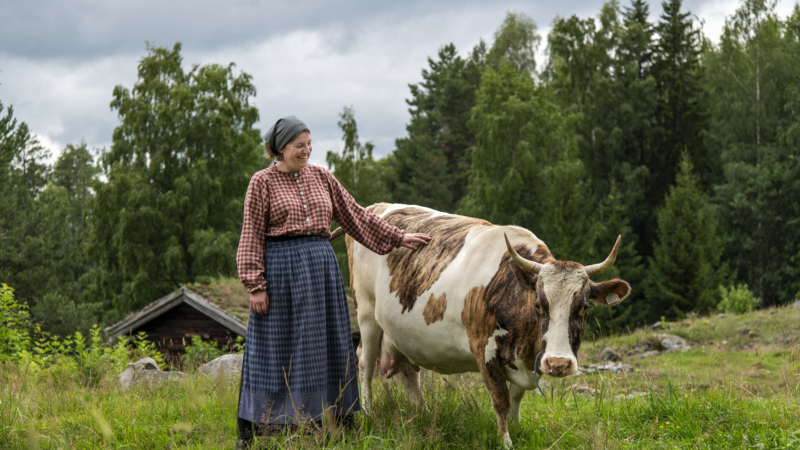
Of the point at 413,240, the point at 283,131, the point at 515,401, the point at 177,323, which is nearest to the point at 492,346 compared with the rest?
the point at 515,401

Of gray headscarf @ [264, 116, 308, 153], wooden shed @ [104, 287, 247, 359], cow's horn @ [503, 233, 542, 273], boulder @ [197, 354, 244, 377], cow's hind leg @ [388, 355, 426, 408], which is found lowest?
wooden shed @ [104, 287, 247, 359]

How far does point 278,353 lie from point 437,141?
123ft

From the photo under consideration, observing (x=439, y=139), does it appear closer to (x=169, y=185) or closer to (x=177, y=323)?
(x=169, y=185)

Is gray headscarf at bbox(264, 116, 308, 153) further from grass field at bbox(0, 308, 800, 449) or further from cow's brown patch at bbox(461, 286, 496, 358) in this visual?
grass field at bbox(0, 308, 800, 449)

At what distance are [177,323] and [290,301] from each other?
13.8 metres

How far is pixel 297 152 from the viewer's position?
Result: 12.5ft

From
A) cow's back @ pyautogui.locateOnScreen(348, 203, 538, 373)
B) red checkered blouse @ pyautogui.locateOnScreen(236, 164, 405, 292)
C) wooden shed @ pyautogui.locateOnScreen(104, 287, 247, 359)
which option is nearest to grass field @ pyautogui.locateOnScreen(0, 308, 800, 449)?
cow's back @ pyautogui.locateOnScreen(348, 203, 538, 373)

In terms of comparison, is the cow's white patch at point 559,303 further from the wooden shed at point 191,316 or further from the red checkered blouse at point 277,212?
the wooden shed at point 191,316

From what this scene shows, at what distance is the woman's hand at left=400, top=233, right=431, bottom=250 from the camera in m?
4.46

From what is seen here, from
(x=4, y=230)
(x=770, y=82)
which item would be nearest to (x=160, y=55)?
(x=4, y=230)

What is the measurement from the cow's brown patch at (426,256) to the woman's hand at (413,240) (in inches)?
1.6

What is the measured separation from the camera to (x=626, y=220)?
30.0 meters

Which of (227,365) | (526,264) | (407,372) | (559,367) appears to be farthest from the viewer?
(227,365)

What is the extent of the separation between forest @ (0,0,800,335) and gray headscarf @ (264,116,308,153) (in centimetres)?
2235
